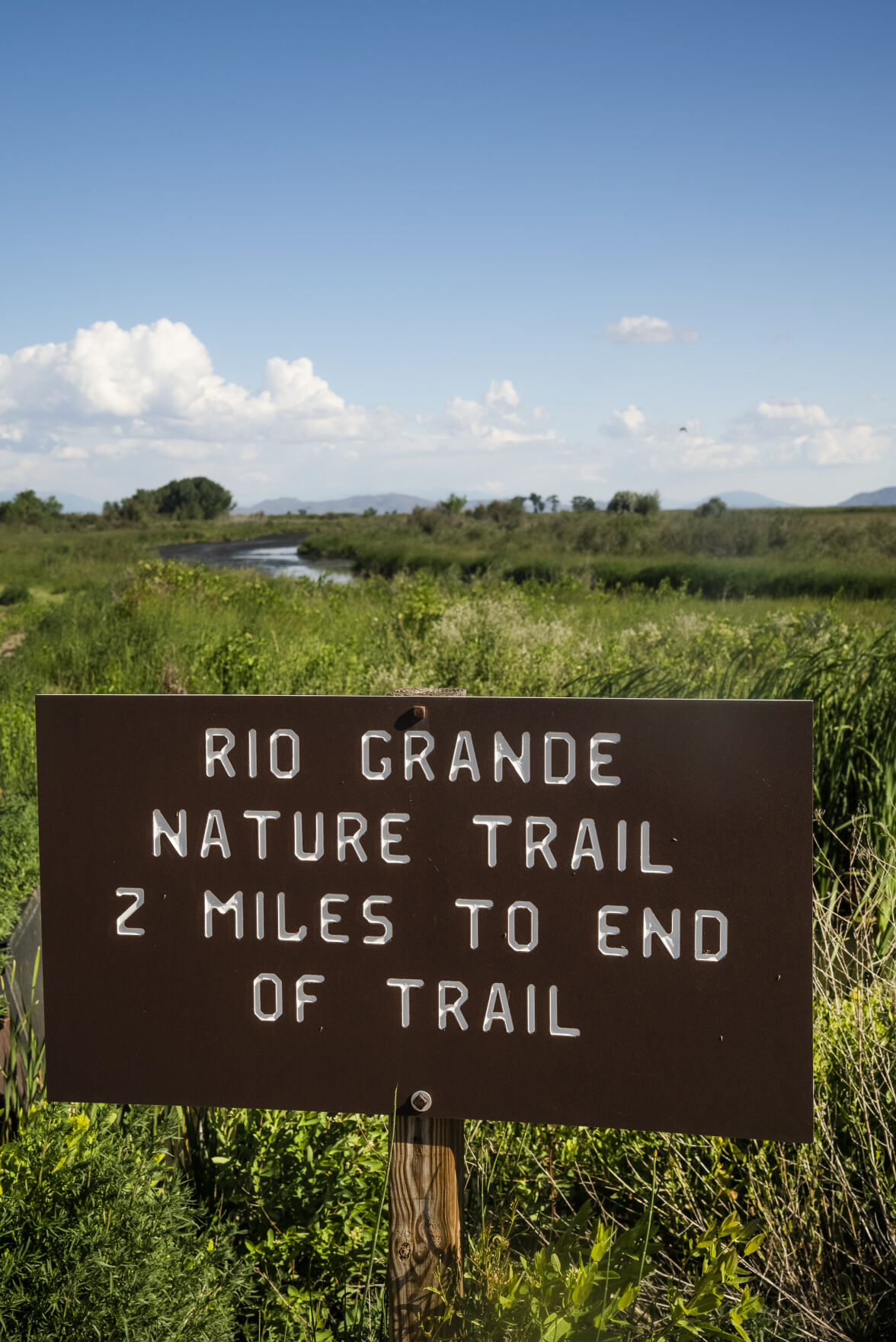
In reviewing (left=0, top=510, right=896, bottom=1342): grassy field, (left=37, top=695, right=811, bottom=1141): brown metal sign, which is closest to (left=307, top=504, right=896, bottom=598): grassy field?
(left=0, top=510, right=896, bottom=1342): grassy field

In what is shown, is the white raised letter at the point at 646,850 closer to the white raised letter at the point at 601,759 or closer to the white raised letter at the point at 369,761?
the white raised letter at the point at 601,759

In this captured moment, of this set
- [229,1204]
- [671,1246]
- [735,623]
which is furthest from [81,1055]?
[735,623]

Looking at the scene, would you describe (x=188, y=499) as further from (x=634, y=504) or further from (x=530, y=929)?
(x=530, y=929)

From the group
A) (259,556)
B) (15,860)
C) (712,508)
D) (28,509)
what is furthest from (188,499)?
(15,860)

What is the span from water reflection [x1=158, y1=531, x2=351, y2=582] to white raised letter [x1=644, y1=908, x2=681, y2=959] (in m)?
33.2

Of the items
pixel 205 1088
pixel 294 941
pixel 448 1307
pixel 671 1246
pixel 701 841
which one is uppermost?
pixel 701 841

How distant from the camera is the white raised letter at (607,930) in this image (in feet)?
4.29

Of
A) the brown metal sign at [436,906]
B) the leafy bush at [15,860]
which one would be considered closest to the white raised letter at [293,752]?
the brown metal sign at [436,906]

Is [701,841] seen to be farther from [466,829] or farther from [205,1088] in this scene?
[205,1088]

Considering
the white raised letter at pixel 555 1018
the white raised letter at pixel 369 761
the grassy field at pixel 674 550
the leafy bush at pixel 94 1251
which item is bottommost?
the leafy bush at pixel 94 1251

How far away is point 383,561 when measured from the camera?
46.4 m

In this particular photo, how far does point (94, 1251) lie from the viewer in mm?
1400

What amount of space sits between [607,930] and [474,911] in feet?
0.67

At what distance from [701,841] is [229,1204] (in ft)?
5.13
